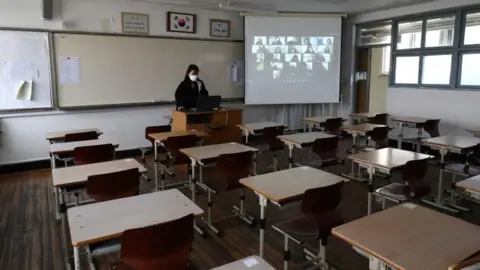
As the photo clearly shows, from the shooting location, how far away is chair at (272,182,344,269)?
2303mm

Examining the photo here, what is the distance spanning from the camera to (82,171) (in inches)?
113

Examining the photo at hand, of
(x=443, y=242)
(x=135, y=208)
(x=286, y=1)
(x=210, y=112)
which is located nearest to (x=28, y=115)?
(x=210, y=112)

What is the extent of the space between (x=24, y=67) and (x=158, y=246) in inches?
188

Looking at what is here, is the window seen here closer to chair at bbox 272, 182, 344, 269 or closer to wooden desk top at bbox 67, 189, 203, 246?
chair at bbox 272, 182, 344, 269

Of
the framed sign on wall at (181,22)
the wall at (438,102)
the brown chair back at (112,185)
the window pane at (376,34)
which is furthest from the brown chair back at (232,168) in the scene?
the window pane at (376,34)

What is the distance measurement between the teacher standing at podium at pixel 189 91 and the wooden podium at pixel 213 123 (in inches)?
10.0

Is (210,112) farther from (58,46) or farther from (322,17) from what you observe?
(322,17)

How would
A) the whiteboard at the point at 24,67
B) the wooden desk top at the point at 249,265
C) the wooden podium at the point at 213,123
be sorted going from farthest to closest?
the whiteboard at the point at 24,67 → the wooden podium at the point at 213,123 → the wooden desk top at the point at 249,265

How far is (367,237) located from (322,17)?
6.56 meters

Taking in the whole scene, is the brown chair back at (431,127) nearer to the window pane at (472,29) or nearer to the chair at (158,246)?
the window pane at (472,29)

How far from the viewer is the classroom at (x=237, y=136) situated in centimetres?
198

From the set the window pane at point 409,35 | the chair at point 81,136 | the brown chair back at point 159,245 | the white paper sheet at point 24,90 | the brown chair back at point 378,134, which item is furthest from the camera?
the window pane at point 409,35

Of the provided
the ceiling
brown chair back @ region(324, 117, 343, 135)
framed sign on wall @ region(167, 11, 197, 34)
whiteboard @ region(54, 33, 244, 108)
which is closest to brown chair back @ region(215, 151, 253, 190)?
brown chair back @ region(324, 117, 343, 135)

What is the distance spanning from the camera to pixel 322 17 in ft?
24.5
